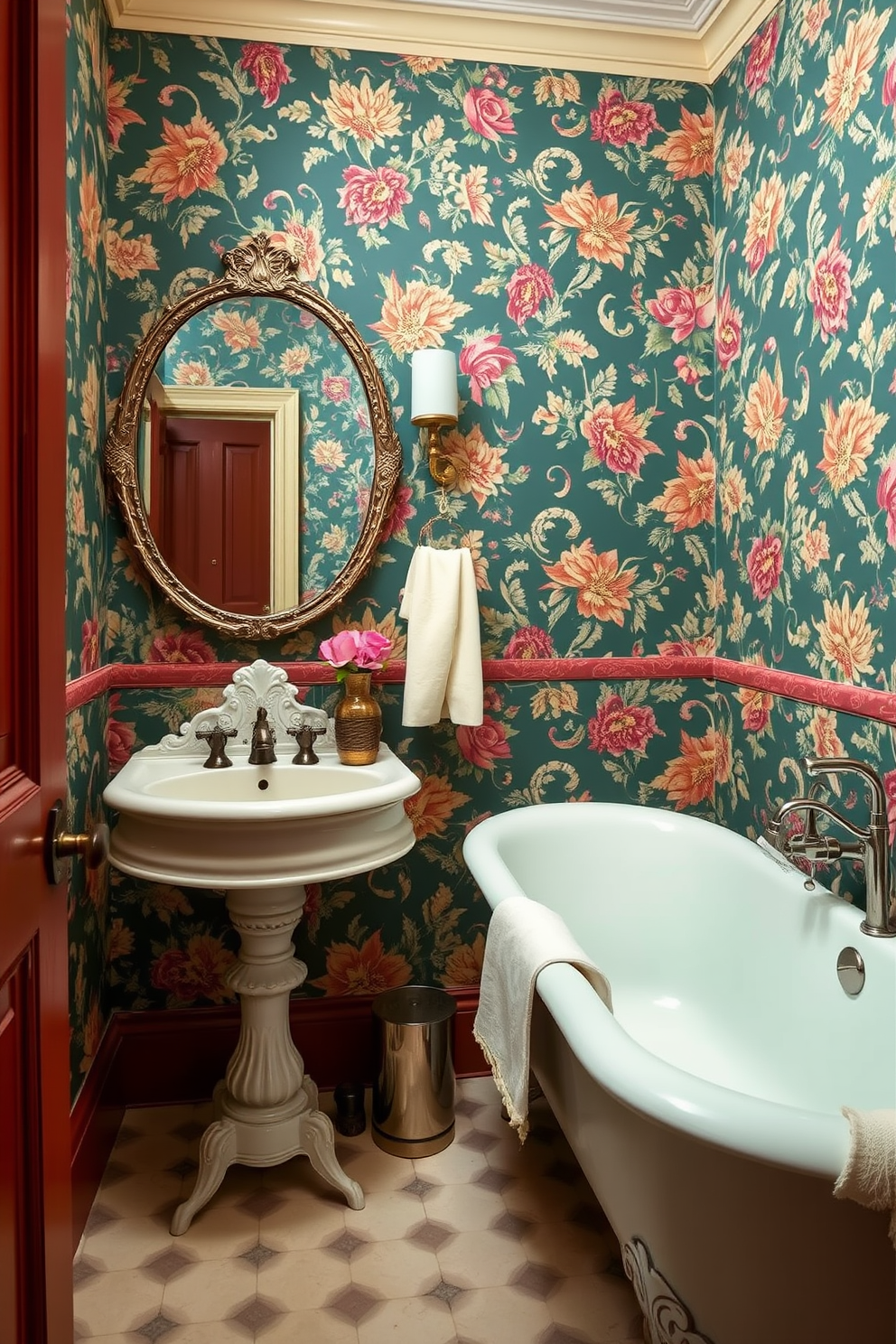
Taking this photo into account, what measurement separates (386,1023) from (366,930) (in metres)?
0.31

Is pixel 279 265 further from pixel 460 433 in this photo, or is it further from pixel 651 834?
pixel 651 834

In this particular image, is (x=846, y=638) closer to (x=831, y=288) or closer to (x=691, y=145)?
(x=831, y=288)

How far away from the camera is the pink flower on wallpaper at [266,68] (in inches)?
86.9

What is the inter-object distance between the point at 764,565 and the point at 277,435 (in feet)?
3.99

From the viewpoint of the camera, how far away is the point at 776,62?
206 cm

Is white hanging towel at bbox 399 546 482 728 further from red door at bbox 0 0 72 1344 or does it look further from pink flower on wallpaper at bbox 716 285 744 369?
red door at bbox 0 0 72 1344

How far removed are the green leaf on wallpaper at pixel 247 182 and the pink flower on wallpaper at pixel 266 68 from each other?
17cm

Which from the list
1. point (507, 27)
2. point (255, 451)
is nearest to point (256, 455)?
point (255, 451)

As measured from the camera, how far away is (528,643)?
239 centimetres

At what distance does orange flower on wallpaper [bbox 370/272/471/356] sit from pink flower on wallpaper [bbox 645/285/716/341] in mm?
519

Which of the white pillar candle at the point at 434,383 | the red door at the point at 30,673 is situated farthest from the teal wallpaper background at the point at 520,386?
the red door at the point at 30,673

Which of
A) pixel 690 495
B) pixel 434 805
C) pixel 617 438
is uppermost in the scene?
pixel 617 438

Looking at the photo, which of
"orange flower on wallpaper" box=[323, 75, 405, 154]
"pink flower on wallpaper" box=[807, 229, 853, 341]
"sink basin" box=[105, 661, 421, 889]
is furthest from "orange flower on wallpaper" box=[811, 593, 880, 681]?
"orange flower on wallpaper" box=[323, 75, 405, 154]

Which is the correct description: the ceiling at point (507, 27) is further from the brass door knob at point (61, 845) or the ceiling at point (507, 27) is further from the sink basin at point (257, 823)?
the brass door knob at point (61, 845)
